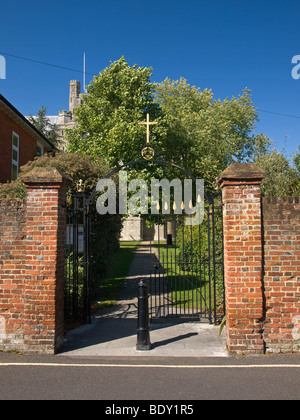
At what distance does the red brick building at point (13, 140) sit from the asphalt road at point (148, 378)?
11.0 meters

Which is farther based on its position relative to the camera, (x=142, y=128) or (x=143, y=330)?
(x=142, y=128)

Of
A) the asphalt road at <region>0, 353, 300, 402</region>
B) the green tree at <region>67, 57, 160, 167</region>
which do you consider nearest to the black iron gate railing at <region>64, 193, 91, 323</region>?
the asphalt road at <region>0, 353, 300, 402</region>

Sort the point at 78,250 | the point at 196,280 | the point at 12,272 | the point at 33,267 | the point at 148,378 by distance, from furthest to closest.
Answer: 1. the point at 78,250
2. the point at 196,280
3. the point at 12,272
4. the point at 33,267
5. the point at 148,378

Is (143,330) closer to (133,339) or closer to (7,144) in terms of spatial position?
(133,339)

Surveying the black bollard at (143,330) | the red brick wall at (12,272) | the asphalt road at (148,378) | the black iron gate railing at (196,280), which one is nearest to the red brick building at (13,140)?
the black iron gate railing at (196,280)

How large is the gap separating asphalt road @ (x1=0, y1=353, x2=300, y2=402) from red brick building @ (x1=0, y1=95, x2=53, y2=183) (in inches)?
435

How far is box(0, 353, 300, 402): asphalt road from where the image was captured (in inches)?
163

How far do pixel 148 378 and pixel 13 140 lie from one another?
1407 centimetres

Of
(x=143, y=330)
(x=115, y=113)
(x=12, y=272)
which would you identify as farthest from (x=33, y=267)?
(x=115, y=113)

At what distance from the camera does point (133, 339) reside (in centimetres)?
638

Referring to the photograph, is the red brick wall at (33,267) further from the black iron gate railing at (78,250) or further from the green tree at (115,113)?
the green tree at (115,113)

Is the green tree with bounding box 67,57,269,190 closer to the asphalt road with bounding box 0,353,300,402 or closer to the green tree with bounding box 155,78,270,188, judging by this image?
the green tree with bounding box 155,78,270,188

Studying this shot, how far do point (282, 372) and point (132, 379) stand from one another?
2.08 metres
